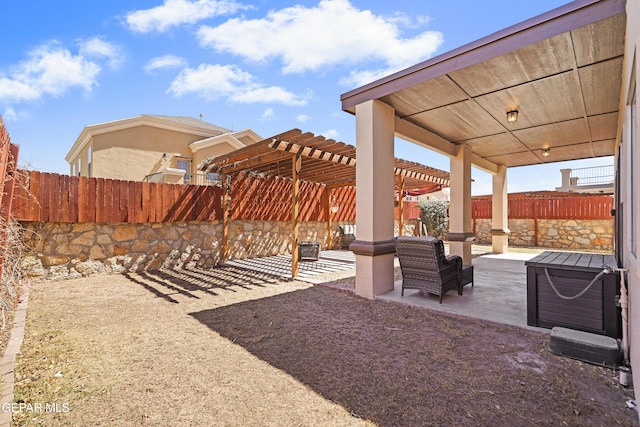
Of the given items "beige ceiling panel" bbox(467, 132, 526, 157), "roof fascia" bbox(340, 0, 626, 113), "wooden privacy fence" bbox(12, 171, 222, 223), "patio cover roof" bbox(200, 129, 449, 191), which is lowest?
"wooden privacy fence" bbox(12, 171, 222, 223)

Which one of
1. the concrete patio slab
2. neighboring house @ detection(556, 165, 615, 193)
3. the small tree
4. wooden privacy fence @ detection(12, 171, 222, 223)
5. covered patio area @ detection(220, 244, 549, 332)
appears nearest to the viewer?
the concrete patio slab

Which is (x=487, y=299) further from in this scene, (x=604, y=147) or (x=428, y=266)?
(x=604, y=147)

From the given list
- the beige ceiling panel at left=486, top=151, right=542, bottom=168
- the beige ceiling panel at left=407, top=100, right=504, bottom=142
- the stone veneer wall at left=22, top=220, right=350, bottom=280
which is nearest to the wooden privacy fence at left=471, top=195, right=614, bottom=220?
the beige ceiling panel at left=486, top=151, right=542, bottom=168

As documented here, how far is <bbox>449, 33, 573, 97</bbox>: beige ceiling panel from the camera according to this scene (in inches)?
120

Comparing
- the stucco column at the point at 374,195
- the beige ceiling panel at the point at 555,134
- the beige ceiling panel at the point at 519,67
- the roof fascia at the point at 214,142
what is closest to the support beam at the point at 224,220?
the stucco column at the point at 374,195

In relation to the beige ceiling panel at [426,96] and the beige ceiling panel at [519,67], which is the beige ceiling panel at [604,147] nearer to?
the beige ceiling panel at [519,67]

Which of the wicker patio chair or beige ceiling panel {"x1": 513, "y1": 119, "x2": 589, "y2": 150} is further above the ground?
beige ceiling panel {"x1": 513, "y1": 119, "x2": 589, "y2": 150}

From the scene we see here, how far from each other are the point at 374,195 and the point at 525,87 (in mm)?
2466

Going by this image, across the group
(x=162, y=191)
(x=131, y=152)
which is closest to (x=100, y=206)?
(x=162, y=191)

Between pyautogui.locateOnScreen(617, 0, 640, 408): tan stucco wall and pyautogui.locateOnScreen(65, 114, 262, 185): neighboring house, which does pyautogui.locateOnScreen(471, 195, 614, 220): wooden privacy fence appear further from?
pyautogui.locateOnScreen(65, 114, 262, 185): neighboring house

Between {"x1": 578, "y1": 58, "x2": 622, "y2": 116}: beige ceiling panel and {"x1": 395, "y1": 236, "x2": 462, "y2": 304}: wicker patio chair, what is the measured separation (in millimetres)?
2702

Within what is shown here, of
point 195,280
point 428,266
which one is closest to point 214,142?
point 195,280

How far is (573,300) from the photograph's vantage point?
286cm

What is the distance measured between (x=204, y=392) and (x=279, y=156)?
4679 mm
